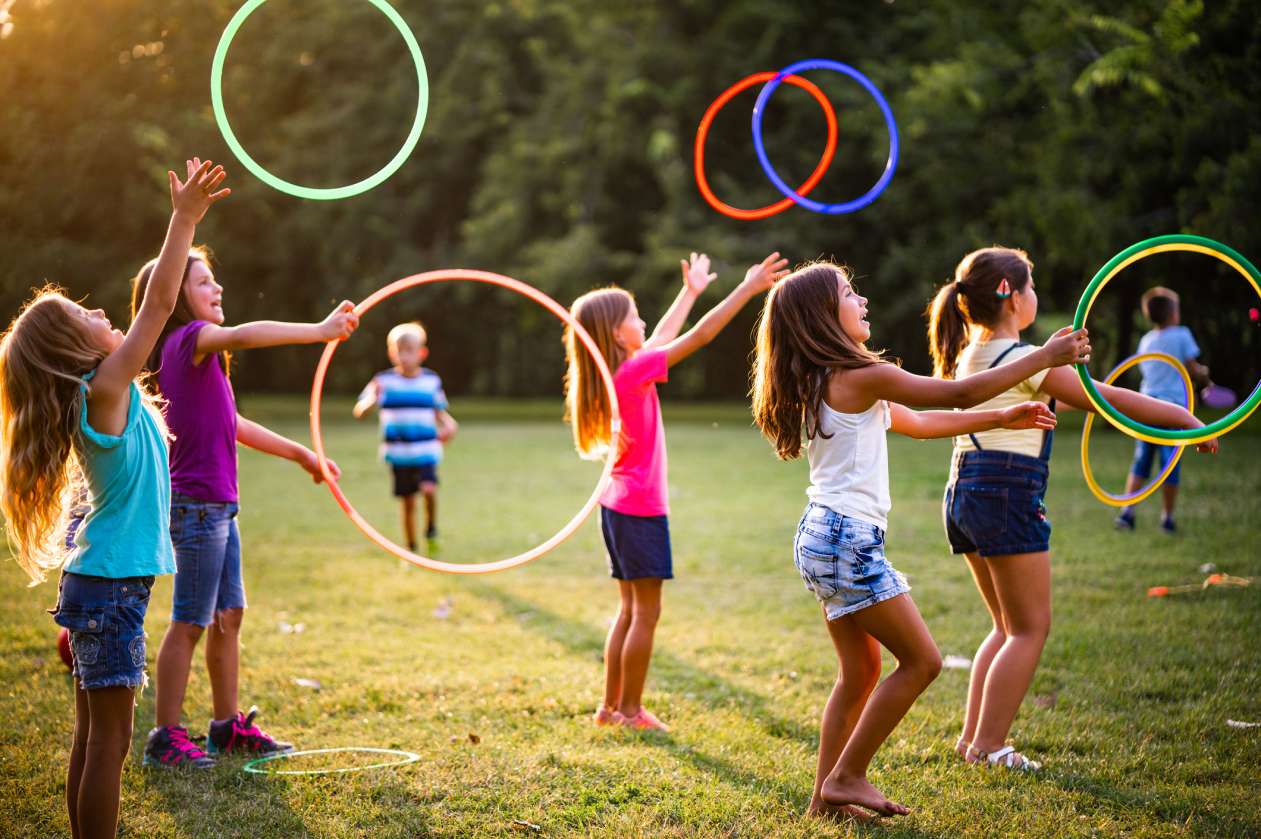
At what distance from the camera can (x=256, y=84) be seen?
103 ft

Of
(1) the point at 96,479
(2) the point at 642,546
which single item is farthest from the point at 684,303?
(1) the point at 96,479

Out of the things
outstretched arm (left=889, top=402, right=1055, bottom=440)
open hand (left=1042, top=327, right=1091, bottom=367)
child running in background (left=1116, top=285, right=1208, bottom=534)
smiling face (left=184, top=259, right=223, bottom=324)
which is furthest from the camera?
child running in background (left=1116, top=285, right=1208, bottom=534)

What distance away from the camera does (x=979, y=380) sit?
3.93 meters

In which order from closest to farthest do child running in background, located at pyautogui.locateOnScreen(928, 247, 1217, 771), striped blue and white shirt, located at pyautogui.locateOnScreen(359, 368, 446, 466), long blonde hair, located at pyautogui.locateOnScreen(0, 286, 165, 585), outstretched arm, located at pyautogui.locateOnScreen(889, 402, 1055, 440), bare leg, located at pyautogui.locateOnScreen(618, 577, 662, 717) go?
long blonde hair, located at pyautogui.locateOnScreen(0, 286, 165, 585)
outstretched arm, located at pyautogui.locateOnScreen(889, 402, 1055, 440)
child running in background, located at pyautogui.locateOnScreen(928, 247, 1217, 771)
bare leg, located at pyautogui.locateOnScreen(618, 577, 662, 717)
striped blue and white shirt, located at pyautogui.locateOnScreen(359, 368, 446, 466)

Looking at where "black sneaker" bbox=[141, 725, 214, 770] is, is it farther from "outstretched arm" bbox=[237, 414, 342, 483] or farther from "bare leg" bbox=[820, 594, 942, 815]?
"bare leg" bbox=[820, 594, 942, 815]

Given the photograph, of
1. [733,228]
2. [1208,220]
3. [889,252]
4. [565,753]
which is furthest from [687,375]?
[565,753]

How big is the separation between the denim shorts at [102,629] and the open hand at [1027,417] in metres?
3.04

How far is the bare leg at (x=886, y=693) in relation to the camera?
399 cm

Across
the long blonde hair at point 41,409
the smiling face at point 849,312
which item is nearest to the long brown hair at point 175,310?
the long blonde hair at point 41,409

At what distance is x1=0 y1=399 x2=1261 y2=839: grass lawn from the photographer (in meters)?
4.31

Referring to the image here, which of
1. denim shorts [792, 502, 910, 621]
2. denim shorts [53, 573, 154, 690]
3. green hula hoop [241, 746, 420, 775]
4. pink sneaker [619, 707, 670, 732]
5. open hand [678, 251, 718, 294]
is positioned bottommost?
green hula hoop [241, 746, 420, 775]

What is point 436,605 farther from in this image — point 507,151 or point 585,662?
point 507,151

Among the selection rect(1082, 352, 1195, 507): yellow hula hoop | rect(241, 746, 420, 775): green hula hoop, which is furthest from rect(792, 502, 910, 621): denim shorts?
rect(241, 746, 420, 775): green hula hoop

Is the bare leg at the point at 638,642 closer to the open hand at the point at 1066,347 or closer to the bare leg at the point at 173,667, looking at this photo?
the bare leg at the point at 173,667
